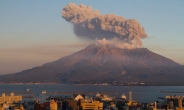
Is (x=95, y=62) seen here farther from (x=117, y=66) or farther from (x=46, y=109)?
(x=46, y=109)

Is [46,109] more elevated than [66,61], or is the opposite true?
[66,61]

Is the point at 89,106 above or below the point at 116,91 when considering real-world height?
below

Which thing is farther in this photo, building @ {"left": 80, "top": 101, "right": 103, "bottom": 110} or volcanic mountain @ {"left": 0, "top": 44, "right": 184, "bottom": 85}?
volcanic mountain @ {"left": 0, "top": 44, "right": 184, "bottom": 85}

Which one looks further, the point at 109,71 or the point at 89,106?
the point at 109,71

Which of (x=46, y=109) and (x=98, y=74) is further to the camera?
(x=98, y=74)

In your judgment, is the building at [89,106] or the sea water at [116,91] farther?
the sea water at [116,91]

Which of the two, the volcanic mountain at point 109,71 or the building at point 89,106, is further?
the volcanic mountain at point 109,71

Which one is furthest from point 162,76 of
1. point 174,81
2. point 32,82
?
point 32,82

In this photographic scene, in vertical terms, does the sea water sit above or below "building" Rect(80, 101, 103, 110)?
above

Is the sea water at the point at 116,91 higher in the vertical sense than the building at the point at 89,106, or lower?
higher

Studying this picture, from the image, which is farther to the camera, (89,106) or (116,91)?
(116,91)

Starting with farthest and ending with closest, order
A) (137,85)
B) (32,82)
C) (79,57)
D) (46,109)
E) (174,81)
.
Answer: (79,57) → (32,82) → (174,81) → (137,85) → (46,109)
